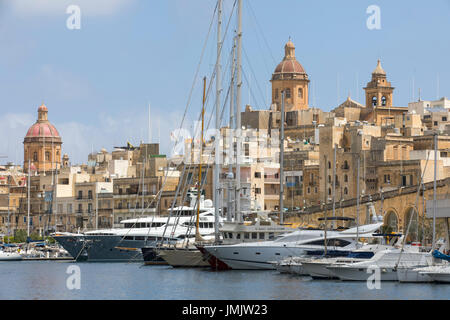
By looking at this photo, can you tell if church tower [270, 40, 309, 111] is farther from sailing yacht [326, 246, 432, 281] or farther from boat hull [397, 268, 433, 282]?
boat hull [397, 268, 433, 282]

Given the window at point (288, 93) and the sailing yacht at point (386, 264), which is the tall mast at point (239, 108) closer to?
the sailing yacht at point (386, 264)

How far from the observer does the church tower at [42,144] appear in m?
159

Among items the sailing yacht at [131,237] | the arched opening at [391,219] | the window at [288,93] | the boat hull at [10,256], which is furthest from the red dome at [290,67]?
the sailing yacht at [131,237]

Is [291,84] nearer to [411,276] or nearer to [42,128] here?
[42,128]

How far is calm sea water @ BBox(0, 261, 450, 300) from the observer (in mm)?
45875

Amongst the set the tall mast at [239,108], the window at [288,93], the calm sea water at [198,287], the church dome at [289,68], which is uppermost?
the church dome at [289,68]

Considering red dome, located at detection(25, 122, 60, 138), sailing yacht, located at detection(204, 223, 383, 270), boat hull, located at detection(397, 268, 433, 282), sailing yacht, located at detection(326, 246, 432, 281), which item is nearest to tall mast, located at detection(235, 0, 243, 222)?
sailing yacht, located at detection(204, 223, 383, 270)

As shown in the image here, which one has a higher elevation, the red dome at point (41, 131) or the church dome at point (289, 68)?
the church dome at point (289, 68)

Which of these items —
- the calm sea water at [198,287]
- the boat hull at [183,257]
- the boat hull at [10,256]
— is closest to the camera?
the calm sea water at [198,287]

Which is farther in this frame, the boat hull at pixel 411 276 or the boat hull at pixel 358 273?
the boat hull at pixel 358 273

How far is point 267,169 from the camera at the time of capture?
3890 inches

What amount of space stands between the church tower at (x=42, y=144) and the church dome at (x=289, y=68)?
40.9m
